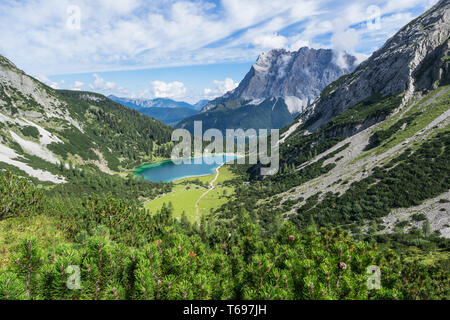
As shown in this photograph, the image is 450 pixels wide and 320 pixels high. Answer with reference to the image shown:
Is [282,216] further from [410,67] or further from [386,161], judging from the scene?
[410,67]

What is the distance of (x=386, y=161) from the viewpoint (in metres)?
87.3

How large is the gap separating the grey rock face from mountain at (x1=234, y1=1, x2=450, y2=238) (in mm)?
634

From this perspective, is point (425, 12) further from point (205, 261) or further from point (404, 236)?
point (205, 261)

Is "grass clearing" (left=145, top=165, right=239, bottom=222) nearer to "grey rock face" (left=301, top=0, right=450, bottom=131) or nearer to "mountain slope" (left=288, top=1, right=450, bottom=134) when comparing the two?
"grey rock face" (left=301, top=0, right=450, bottom=131)

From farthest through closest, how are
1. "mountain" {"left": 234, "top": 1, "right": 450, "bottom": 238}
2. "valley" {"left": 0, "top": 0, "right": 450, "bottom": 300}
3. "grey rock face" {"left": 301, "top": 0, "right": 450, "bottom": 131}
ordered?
"grey rock face" {"left": 301, "top": 0, "right": 450, "bottom": 131}
"mountain" {"left": 234, "top": 1, "right": 450, "bottom": 238}
"valley" {"left": 0, "top": 0, "right": 450, "bottom": 300}

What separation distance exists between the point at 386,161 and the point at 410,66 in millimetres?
91934

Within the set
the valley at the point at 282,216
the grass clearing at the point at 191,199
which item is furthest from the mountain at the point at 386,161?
the grass clearing at the point at 191,199

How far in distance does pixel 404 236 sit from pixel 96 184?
161174mm

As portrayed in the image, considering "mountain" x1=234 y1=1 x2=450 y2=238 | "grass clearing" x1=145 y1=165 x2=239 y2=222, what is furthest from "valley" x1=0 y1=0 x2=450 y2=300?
"grass clearing" x1=145 y1=165 x2=239 y2=222

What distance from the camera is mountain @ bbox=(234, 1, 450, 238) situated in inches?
2429

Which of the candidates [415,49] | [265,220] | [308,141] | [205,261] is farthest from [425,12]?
[205,261]

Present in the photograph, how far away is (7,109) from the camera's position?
195250mm

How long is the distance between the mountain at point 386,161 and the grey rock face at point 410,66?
2.08 ft

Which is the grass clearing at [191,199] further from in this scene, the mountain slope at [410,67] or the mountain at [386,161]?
the mountain slope at [410,67]
